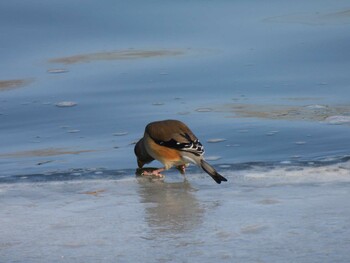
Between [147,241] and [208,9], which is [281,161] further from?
[208,9]

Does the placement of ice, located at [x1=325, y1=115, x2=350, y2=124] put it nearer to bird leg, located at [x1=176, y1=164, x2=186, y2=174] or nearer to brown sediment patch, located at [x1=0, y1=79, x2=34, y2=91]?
bird leg, located at [x1=176, y1=164, x2=186, y2=174]

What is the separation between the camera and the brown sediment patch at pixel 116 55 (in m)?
10.5

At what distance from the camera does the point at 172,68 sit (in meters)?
10.3

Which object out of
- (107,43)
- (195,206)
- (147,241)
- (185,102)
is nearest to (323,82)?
(185,102)

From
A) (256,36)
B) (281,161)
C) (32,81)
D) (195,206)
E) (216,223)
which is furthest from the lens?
(256,36)

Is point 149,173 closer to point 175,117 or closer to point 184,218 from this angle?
point 184,218

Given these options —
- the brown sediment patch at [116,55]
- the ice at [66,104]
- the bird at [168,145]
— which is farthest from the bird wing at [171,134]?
the brown sediment patch at [116,55]

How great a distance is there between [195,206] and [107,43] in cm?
500

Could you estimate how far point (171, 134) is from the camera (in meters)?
7.82

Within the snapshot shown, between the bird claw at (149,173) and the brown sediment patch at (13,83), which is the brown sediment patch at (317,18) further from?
the bird claw at (149,173)

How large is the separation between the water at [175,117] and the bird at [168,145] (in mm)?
128

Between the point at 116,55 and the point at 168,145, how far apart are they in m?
2.97

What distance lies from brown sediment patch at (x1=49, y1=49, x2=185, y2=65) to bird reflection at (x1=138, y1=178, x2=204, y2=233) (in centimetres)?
358

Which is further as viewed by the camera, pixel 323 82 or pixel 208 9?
pixel 208 9
